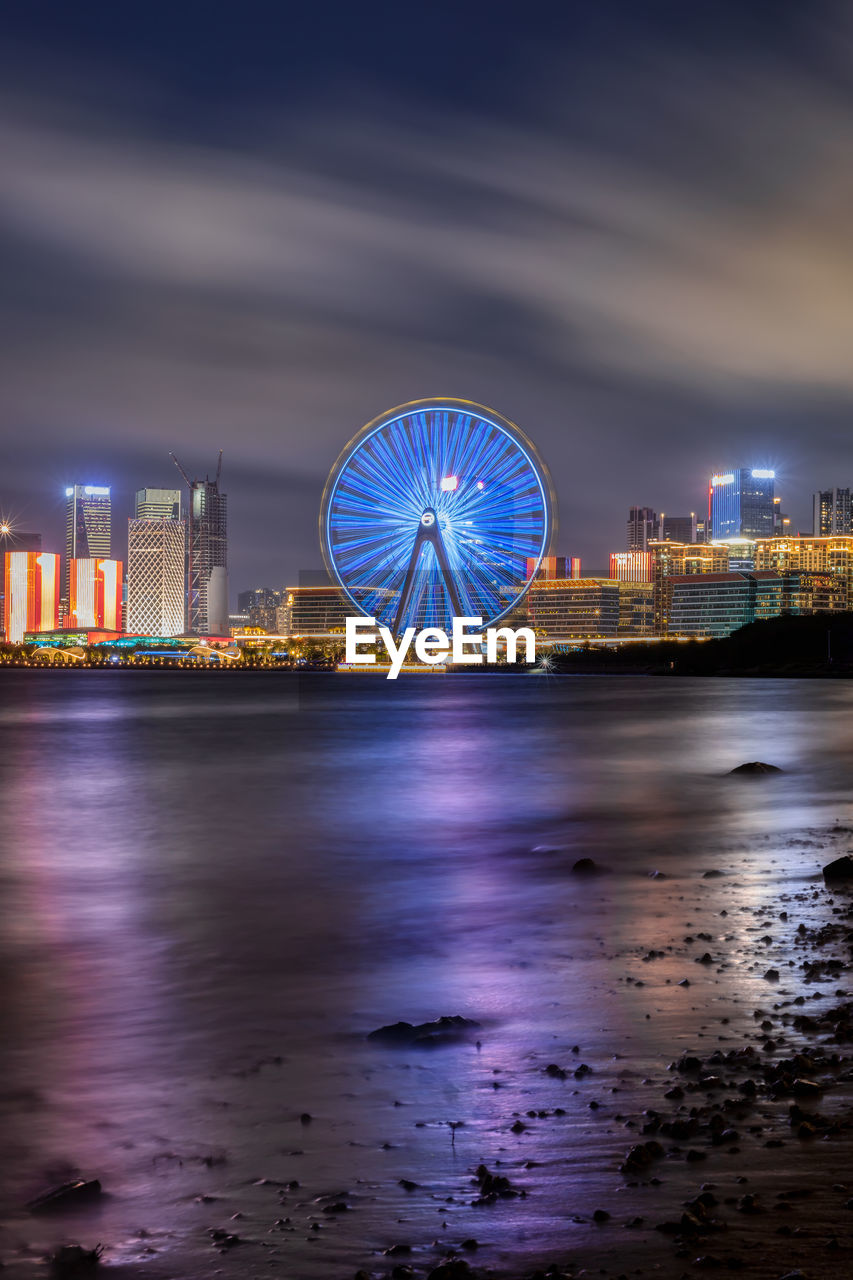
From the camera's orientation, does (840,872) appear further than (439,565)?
No

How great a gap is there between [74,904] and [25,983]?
17.9 ft

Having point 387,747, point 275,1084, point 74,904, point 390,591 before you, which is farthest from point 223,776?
point 390,591

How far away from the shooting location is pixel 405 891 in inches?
709

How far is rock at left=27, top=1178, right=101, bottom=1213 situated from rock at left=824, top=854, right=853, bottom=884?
38.2ft

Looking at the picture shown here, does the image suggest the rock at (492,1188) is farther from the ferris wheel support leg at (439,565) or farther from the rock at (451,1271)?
the ferris wheel support leg at (439,565)

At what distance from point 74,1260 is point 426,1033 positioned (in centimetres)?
407

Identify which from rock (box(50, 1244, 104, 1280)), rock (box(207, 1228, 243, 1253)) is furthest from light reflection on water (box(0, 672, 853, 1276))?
rock (box(50, 1244, 104, 1280))

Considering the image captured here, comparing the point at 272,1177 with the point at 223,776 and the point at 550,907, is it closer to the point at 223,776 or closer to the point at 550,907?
the point at 550,907

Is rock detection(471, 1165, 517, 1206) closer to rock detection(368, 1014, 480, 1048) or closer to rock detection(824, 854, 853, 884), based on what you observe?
rock detection(368, 1014, 480, 1048)

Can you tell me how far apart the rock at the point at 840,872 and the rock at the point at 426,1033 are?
25.6 ft

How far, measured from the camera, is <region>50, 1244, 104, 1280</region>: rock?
582 centimetres

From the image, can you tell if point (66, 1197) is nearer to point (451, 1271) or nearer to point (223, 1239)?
point (223, 1239)

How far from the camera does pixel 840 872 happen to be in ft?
53.0

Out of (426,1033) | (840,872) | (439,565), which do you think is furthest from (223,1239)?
(439,565)
